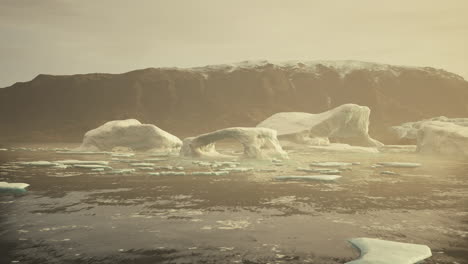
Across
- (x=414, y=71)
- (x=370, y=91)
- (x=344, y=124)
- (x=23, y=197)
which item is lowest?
(x=23, y=197)

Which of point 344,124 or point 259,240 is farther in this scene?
point 344,124

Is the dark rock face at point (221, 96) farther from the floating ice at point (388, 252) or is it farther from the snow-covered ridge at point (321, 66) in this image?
the floating ice at point (388, 252)

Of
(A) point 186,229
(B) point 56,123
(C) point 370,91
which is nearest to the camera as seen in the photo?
(A) point 186,229

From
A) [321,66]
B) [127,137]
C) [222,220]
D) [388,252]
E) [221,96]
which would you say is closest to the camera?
[388,252]

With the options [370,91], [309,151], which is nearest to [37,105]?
[309,151]

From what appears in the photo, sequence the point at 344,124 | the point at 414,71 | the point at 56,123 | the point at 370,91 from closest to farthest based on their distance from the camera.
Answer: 1. the point at 344,124
2. the point at 56,123
3. the point at 370,91
4. the point at 414,71

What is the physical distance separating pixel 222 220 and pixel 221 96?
289ft

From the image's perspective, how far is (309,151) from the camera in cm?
3684

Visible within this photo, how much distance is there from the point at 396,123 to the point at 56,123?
245 feet

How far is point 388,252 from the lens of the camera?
5691 millimetres

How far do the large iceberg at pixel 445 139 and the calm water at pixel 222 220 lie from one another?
19.6 metres

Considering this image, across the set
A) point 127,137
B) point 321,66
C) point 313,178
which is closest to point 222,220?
point 313,178

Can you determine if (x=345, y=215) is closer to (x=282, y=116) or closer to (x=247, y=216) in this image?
(x=247, y=216)

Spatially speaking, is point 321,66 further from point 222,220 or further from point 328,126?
point 222,220
